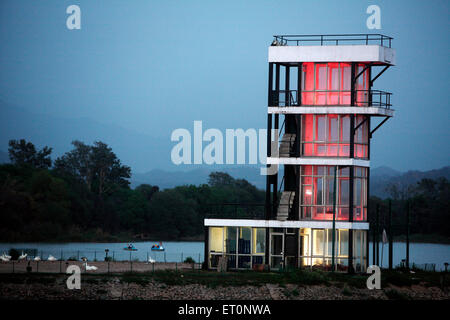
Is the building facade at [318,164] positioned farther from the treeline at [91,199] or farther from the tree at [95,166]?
the tree at [95,166]

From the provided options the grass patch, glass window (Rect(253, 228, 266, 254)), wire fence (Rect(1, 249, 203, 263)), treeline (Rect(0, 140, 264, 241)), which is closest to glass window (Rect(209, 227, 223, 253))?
glass window (Rect(253, 228, 266, 254))

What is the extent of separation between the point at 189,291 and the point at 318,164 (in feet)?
37.2

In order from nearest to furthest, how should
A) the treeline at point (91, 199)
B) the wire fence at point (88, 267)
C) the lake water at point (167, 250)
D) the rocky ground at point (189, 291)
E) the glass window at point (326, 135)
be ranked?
1. the rocky ground at point (189, 291)
2. the wire fence at point (88, 267)
3. the glass window at point (326, 135)
4. the lake water at point (167, 250)
5. the treeline at point (91, 199)

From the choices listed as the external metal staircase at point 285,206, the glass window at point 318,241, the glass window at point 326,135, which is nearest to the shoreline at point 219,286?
the glass window at point 318,241

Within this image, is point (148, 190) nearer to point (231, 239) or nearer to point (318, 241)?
point (231, 239)

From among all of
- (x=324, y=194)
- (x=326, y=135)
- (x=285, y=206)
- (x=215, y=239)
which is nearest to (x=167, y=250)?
(x=215, y=239)

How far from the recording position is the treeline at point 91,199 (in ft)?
319

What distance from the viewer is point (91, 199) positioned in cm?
11069

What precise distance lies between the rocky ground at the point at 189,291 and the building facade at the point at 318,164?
14.9 ft

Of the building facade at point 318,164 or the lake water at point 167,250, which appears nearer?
the building facade at point 318,164

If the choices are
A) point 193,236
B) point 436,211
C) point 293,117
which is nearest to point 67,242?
point 193,236
